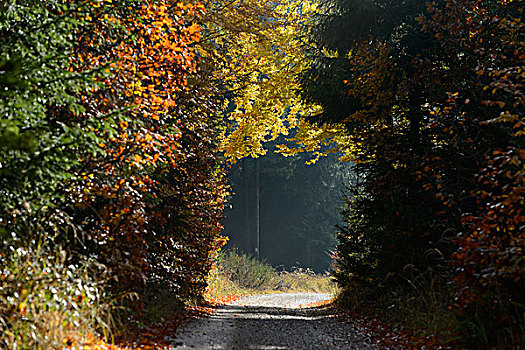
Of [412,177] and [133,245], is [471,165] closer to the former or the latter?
[412,177]

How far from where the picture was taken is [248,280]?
79.6 feet

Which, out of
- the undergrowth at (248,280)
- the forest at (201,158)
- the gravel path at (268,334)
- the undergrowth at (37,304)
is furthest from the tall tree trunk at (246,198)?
the undergrowth at (37,304)

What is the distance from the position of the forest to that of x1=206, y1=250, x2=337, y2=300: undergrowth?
405cm

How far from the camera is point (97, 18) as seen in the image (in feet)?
21.9

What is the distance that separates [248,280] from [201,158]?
48.4 ft

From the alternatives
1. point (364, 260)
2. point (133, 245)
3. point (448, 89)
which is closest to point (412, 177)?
point (448, 89)

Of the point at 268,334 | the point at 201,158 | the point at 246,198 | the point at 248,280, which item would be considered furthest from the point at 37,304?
the point at 246,198

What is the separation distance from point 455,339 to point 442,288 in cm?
227

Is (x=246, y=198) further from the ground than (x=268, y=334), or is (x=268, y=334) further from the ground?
(x=246, y=198)

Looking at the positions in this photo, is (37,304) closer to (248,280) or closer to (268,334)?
(268,334)

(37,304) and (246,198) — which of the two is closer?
(37,304)

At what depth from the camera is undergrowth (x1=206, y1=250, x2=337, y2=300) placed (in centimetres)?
1918

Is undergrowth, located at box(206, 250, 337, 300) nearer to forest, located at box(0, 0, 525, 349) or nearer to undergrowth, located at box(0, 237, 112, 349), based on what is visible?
forest, located at box(0, 0, 525, 349)

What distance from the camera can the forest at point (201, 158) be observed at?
17.7 feet
